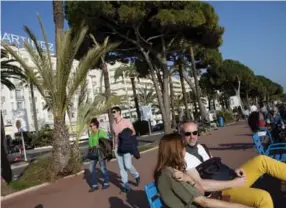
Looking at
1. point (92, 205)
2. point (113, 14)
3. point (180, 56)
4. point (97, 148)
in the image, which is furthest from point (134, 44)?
point (92, 205)

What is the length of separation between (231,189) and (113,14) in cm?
1560

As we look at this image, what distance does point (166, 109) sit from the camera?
1977cm

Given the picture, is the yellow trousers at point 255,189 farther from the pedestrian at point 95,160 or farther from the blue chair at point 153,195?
the pedestrian at point 95,160

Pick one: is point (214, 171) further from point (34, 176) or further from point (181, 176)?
point (34, 176)

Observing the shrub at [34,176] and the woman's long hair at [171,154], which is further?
the shrub at [34,176]

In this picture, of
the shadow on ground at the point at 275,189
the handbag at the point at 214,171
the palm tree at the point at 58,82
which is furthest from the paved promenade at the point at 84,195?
the handbag at the point at 214,171

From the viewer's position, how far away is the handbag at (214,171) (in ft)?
10.7

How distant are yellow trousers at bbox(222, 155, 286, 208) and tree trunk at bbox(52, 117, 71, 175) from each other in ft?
25.2

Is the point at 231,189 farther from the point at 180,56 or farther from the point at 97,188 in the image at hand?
the point at 180,56

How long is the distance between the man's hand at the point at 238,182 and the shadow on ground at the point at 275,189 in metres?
1.49

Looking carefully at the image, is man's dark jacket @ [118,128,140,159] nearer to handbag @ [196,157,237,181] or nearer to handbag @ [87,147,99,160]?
handbag @ [87,147,99,160]

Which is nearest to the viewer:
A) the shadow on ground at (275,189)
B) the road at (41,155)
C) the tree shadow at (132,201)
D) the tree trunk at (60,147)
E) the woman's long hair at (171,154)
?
the woman's long hair at (171,154)

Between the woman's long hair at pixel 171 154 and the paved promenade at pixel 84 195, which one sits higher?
the woman's long hair at pixel 171 154

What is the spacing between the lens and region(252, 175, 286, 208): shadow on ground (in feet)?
15.5
